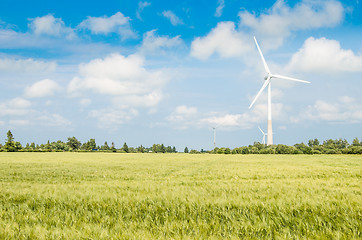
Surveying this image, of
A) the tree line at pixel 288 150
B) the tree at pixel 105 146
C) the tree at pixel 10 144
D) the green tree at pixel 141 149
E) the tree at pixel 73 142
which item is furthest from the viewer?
the tree at pixel 73 142

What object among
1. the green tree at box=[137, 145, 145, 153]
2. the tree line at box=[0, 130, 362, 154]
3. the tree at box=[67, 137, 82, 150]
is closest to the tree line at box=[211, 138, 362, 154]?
the tree line at box=[0, 130, 362, 154]

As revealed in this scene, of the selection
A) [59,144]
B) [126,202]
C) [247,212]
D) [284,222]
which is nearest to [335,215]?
[284,222]

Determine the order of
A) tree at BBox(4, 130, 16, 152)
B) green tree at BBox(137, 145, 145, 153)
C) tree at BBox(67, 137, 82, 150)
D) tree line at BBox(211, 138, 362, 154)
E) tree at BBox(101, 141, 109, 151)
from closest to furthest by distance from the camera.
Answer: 1. tree line at BBox(211, 138, 362, 154)
2. tree at BBox(4, 130, 16, 152)
3. green tree at BBox(137, 145, 145, 153)
4. tree at BBox(101, 141, 109, 151)
5. tree at BBox(67, 137, 82, 150)

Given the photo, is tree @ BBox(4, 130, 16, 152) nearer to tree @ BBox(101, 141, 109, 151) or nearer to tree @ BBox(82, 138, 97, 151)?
tree @ BBox(82, 138, 97, 151)

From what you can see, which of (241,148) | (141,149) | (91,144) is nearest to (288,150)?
(241,148)

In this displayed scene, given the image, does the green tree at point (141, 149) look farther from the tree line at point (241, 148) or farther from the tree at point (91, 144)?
the tree at point (91, 144)

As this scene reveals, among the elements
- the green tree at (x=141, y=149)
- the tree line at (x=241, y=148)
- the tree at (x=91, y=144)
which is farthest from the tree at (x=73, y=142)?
the green tree at (x=141, y=149)

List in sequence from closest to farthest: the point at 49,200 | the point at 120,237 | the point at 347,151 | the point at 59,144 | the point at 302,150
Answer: the point at 120,237, the point at 49,200, the point at 347,151, the point at 302,150, the point at 59,144

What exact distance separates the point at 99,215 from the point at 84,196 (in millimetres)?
1710

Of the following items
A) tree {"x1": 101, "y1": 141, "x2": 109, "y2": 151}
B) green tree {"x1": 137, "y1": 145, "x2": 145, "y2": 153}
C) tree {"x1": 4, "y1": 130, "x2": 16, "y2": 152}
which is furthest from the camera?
tree {"x1": 101, "y1": 141, "x2": 109, "y2": 151}

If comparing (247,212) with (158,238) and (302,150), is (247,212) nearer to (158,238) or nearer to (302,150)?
(158,238)

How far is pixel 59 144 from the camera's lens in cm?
17738

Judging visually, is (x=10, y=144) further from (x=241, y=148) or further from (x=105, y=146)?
(x=241, y=148)

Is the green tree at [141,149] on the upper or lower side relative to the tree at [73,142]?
lower
